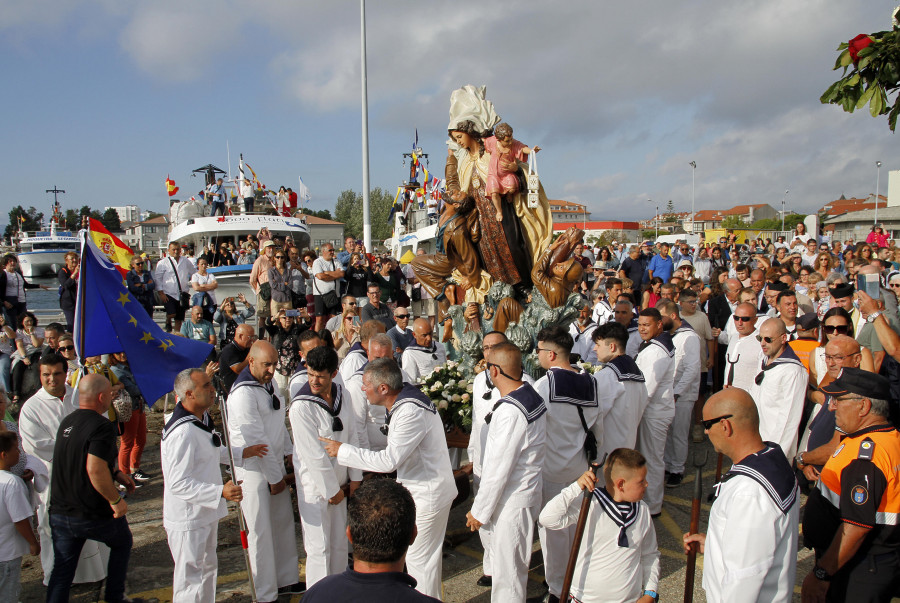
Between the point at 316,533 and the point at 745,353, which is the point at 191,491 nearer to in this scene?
the point at 316,533

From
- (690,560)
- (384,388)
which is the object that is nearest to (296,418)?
(384,388)

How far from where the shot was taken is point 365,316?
8836 mm

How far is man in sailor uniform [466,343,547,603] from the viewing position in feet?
13.8

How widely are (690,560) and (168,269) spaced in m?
11.0

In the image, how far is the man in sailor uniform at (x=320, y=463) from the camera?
15.2ft

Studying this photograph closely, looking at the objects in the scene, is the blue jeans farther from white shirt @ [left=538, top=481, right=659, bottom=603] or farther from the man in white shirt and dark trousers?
the man in white shirt and dark trousers

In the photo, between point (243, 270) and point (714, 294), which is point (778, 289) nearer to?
point (714, 294)

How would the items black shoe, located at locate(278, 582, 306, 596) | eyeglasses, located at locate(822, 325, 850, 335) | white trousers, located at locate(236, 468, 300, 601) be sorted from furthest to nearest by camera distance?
eyeglasses, located at locate(822, 325, 850, 335), black shoe, located at locate(278, 582, 306, 596), white trousers, located at locate(236, 468, 300, 601)

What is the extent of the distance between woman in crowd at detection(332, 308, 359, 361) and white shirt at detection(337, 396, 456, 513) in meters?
3.89

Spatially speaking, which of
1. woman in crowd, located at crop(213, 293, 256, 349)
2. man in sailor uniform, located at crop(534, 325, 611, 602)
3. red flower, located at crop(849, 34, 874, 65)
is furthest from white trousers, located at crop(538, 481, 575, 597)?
woman in crowd, located at crop(213, 293, 256, 349)

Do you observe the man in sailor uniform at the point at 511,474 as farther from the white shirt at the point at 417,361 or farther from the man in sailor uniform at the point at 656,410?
the white shirt at the point at 417,361

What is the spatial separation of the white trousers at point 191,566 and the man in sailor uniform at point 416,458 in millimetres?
1089

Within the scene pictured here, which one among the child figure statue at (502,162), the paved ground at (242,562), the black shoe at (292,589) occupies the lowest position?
the black shoe at (292,589)

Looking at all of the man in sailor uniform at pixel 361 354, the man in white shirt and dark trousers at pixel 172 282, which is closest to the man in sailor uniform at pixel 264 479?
the man in sailor uniform at pixel 361 354
